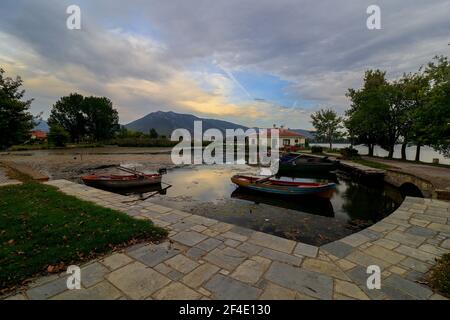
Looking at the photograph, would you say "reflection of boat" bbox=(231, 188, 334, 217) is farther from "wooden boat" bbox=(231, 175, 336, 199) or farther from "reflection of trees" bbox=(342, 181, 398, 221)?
"reflection of trees" bbox=(342, 181, 398, 221)

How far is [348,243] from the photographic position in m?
4.69

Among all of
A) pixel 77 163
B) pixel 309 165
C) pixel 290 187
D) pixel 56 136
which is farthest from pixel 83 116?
pixel 290 187

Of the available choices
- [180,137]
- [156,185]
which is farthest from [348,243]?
[180,137]

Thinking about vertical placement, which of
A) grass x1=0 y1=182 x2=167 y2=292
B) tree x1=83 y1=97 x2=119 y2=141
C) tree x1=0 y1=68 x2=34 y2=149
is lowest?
grass x1=0 y1=182 x2=167 y2=292

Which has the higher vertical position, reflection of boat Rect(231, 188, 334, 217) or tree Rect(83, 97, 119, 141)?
tree Rect(83, 97, 119, 141)

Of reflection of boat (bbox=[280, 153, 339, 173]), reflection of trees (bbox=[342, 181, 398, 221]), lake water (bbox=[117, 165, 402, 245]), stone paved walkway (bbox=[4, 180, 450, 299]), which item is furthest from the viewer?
reflection of boat (bbox=[280, 153, 339, 173])

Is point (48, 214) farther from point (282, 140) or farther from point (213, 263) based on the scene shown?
point (282, 140)

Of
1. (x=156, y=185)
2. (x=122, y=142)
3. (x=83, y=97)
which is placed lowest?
(x=156, y=185)

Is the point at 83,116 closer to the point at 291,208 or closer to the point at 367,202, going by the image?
the point at 291,208

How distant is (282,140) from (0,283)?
5443 cm

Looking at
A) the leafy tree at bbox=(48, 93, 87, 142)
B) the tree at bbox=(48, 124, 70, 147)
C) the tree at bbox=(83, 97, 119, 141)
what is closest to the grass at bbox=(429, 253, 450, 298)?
the tree at bbox=(48, 124, 70, 147)

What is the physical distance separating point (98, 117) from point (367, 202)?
6322 centimetres

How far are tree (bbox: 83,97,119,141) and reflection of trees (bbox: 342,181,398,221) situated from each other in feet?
202

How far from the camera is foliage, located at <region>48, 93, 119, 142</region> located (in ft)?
177
